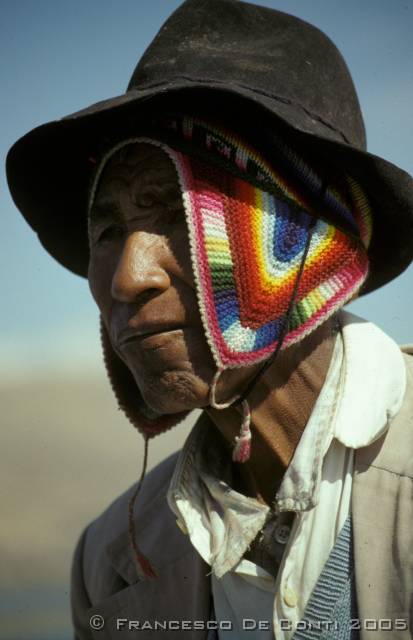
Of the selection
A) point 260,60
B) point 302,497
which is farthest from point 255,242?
point 302,497

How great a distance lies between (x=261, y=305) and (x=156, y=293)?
295 millimetres

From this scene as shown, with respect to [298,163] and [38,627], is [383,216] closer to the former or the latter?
[298,163]

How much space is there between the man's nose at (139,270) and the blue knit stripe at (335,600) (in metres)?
0.86

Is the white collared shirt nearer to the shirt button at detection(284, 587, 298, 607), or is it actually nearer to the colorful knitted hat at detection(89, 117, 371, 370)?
the shirt button at detection(284, 587, 298, 607)

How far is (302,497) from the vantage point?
2598 millimetres

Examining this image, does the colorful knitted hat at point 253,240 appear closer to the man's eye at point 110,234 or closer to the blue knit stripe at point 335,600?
the man's eye at point 110,234

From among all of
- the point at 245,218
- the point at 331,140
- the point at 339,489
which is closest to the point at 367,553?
the point at 339,489

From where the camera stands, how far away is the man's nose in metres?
2.56

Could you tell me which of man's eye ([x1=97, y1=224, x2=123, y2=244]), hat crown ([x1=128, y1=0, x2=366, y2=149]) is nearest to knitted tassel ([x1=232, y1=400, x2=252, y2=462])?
man's eye ([x1=97, y1=224, x2=123, y2=244])

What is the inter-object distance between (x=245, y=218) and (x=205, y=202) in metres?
0.12

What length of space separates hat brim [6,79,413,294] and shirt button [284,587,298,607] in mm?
1070

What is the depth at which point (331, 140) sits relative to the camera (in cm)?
258

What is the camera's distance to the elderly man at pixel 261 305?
256cm

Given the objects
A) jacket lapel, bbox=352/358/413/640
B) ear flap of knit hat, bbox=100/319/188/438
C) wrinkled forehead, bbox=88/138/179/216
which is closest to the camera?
jacket lapel, bbox=352/358/413/640
